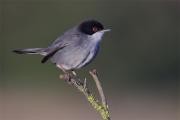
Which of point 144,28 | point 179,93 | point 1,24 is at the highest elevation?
point 1,24

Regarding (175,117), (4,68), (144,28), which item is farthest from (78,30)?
(144,28)

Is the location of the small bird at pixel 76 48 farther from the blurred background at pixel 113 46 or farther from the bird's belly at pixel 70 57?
the blurred background at pixel 113 46

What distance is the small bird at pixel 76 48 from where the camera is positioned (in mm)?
6105

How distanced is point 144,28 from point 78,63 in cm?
831

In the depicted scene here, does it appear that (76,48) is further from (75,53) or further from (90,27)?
(90,27)

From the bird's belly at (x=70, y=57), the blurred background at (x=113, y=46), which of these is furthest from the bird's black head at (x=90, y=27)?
the blurred background at (x=113, y=46)

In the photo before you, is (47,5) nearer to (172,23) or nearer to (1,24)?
(1,24)

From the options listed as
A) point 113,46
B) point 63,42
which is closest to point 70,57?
point 63,42

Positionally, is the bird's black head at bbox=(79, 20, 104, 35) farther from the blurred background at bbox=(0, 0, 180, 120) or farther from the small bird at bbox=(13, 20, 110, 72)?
the blurred background at bbox=(0, 0, 180, 120)

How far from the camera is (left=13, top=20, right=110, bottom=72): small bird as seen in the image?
240 inches

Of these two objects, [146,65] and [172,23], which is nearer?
[146,65]

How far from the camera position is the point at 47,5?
14445mm

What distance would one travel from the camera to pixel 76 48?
→ 621 cm

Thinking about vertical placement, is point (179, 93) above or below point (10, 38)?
below
